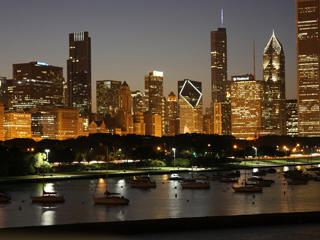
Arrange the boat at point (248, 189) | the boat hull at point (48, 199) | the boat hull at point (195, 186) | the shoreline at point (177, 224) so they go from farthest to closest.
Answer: the boat hull at point (195, 186) → the boat at point (248, 189) → the boat hull at point (48, 199) → the shoreline at point (177, 224)

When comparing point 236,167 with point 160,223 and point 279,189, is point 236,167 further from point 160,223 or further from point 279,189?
point 160,223

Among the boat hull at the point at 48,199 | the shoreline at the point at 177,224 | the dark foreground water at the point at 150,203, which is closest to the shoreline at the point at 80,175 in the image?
Result: the dark foreground water at the point at 150,203

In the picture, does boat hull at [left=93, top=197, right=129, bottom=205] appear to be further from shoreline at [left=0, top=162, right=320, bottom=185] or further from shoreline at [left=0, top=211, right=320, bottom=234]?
shoreline at [left=0, top=211, right=320, bottom=234]

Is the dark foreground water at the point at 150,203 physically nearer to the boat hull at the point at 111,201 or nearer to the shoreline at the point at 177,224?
the boat hull at the point at 111,201

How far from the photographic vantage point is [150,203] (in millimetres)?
76000

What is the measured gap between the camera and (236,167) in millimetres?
157000

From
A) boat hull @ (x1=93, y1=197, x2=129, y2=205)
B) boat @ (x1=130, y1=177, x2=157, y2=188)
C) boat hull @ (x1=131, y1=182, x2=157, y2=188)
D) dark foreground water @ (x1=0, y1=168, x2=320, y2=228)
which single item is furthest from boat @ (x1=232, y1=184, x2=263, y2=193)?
boat hull @ (x1=93, y1=197, x2=129, y2=205)

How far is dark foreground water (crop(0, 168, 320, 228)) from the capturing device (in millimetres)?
63188

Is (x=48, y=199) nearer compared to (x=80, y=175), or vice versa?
(x=48, y=199)

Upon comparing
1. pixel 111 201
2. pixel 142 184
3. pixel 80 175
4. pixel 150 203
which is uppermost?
pixel 80 175

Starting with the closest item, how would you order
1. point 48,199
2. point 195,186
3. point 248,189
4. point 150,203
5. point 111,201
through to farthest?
1. point 111,201
2. point 48,199
3. point 150,203
4. point 248,189
5. point 195,186

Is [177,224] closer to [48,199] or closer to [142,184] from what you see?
[48,199]

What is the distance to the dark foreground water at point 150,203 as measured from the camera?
63.2 meters


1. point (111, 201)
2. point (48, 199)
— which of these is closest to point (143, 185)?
point (48, 199)
